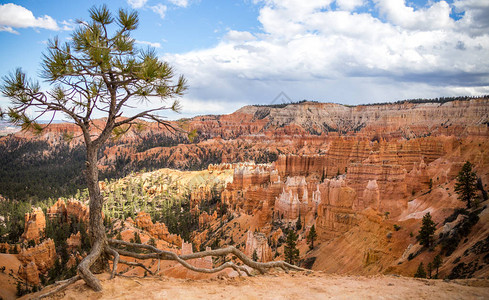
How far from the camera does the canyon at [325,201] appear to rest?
16.9m

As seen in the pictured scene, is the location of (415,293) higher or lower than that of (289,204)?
higher

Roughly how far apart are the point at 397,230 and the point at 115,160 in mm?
132126

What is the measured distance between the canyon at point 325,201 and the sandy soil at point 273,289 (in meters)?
3.29

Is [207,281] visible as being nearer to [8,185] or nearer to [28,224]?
[28,224]

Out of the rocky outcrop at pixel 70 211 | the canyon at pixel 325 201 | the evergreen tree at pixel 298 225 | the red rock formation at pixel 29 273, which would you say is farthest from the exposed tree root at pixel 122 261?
the rocky outcrop at pixel 70 211

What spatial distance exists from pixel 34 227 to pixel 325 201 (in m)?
40.6

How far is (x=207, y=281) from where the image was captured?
6.86 meters

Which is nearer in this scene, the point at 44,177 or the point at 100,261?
the point at 100,261

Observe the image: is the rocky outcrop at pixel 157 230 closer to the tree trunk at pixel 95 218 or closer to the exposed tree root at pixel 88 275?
the tree trunk at pixel 95 218

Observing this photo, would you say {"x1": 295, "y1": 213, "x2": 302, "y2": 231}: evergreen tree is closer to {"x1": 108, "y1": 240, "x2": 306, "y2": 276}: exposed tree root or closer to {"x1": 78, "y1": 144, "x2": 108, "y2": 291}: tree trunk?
{"x1": 108, "y1": 240, "x2": 306, "y2": 276}: exposed tree root

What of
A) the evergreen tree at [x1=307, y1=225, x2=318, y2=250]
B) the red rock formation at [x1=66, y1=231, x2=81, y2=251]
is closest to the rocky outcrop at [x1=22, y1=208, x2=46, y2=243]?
the red rock formation at [x1=66, y1=231, x2=81, y2=251]

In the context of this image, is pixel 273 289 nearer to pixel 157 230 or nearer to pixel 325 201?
pixel 325 201

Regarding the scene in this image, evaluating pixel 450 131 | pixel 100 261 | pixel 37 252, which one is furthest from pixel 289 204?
pixel 450 131

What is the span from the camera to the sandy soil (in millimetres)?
5559
